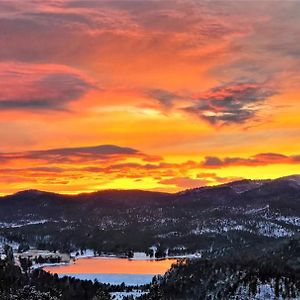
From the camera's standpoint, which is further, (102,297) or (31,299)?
(31,299)

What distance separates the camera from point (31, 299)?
194 metres

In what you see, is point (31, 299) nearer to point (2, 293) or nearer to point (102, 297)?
point (2, 293)

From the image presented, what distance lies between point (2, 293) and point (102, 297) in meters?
36.0

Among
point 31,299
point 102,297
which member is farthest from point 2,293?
point 102,297

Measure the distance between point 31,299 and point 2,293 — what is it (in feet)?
31.1

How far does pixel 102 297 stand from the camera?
179 meters

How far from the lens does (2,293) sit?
194 meters

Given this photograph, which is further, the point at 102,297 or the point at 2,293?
the point at 2,293
